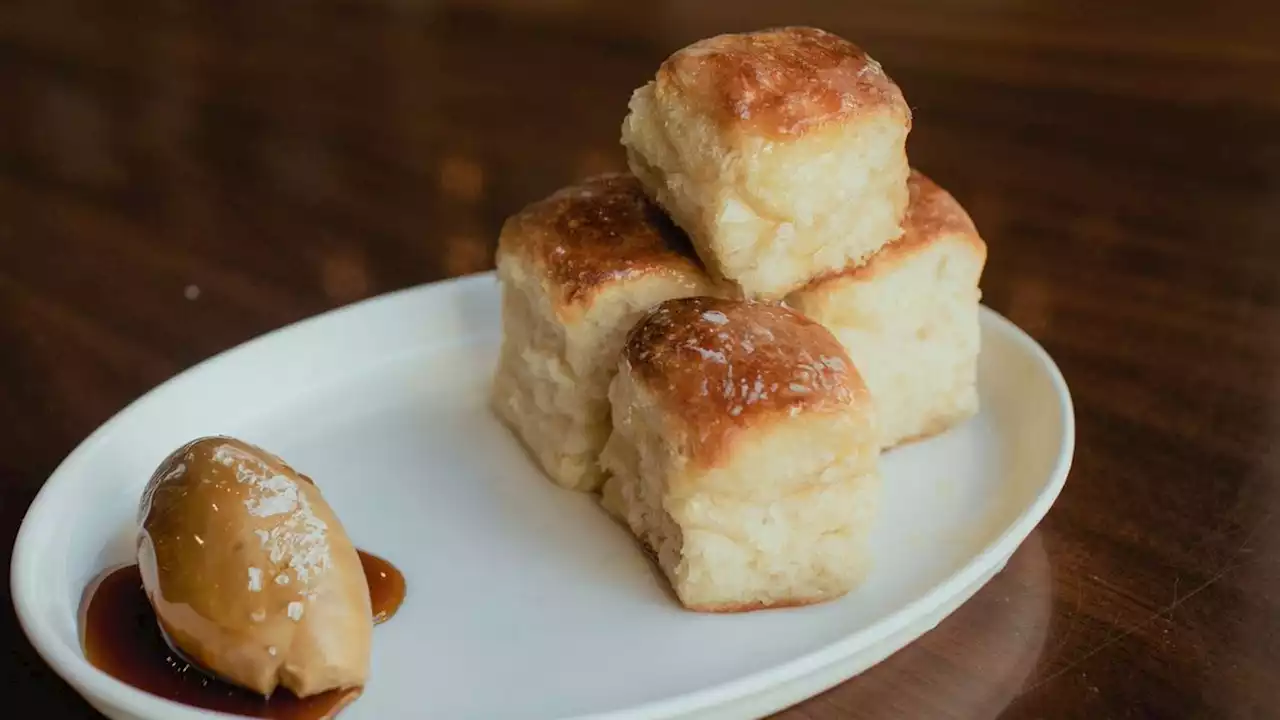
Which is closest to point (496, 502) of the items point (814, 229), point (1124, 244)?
point (814, 229)

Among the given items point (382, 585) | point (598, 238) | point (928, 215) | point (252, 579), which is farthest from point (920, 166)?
point (252, 579)

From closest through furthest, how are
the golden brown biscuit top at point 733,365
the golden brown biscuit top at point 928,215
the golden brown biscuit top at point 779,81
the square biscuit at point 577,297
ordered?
the golden brown biscuit top at point 733,365
the golden brown biscuit top at point 779,81
the square biscuit at point 577,297
the golden brown biscuit top at point 928,215

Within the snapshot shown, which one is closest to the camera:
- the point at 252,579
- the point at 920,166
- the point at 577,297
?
the point at 252,579

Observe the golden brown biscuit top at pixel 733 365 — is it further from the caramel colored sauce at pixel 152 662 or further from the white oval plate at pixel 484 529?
the caramel colored sauce at pixel 152 662

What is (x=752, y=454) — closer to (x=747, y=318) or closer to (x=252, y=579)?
(x=747, y=318)

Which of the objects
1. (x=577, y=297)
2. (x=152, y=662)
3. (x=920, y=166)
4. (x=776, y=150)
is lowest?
(x=920, y=166)

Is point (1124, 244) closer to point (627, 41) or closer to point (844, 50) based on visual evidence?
point (844, 50)

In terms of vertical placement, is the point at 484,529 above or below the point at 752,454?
below

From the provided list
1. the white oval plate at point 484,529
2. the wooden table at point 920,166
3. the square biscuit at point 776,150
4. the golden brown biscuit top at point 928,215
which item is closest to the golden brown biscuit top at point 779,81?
the square biscuit at point 776,150

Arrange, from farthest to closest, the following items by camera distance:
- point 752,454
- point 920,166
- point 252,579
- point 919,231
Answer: point 920,166 < point 919,231 < point 752,454 < point 252,579
